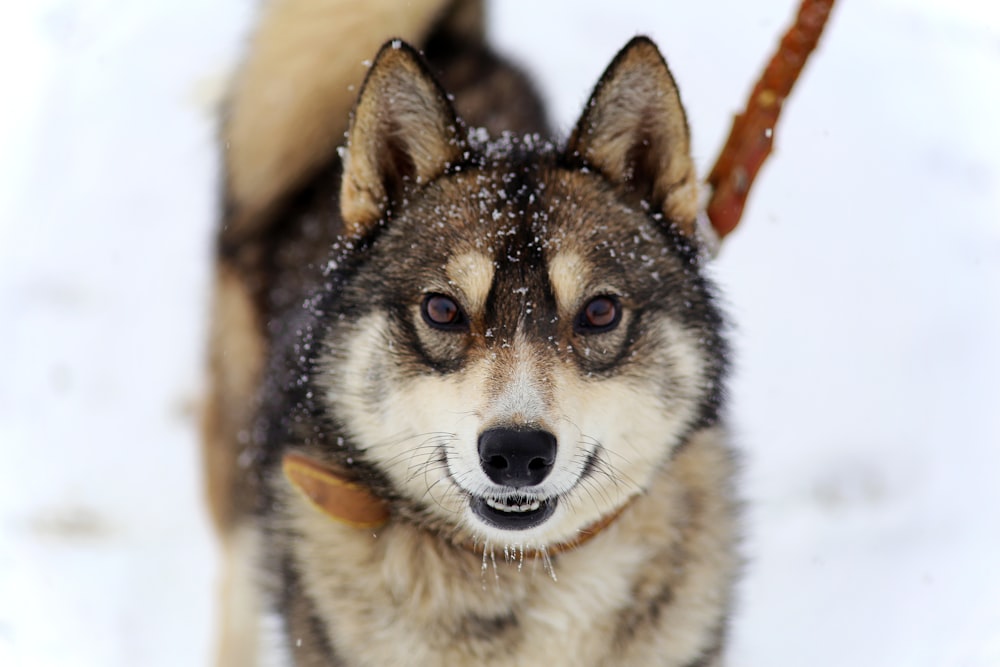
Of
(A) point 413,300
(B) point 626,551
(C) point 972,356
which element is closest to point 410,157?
(A) point 413,300

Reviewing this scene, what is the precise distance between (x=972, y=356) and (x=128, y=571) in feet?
11.2

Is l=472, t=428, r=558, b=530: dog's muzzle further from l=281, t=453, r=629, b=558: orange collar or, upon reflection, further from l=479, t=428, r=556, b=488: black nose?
l=281, t=453, r=629, b=558: orange collar

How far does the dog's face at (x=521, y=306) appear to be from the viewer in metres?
1.97

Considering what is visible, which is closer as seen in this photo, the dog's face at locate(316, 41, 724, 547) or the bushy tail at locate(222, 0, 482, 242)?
the dog's face at locate(316, 41, 724, 547)

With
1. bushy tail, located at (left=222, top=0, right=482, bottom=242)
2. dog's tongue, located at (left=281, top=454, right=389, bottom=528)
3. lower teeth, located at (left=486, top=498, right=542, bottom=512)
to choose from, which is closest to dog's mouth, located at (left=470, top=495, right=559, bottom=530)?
lower teeth, located at (left=486, top=498, right=542, bottom=512)

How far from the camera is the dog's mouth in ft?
6.44

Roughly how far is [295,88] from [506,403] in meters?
1.62

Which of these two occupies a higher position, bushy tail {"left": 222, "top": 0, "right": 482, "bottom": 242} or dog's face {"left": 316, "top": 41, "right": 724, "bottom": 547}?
bushy tail {"left": 222, "top": 0, "right": 482, "bottom": 242}

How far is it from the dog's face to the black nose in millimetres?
17

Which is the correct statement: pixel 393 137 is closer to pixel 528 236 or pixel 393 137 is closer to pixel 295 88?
pixel 528 236

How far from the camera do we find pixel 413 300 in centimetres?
210

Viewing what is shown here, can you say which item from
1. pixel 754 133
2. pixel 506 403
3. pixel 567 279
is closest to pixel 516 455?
pixel 506 403

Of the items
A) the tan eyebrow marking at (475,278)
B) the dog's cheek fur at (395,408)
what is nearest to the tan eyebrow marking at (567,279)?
the tan eyebrow marking at (475,278)

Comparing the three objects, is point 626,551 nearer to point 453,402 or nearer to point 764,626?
point 453,402
